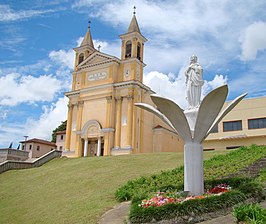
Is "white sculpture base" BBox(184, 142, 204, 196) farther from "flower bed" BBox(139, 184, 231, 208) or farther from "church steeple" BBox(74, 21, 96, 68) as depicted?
"church steeple" BBox(74, 21, 96, 68)

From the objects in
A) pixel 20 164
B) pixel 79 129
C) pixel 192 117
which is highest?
pixel 79 129

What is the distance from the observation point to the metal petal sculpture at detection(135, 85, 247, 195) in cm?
1087

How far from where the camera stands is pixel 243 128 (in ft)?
124

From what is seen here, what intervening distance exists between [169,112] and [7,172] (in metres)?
18.7

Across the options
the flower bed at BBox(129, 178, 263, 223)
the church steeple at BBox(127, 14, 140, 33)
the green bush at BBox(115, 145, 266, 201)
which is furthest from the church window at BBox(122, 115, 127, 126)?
the flower bed at BBox(129, 178, 263, 223)

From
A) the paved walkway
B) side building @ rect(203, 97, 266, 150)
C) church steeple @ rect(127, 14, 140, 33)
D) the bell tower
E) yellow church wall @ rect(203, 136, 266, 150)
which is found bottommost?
the paved walkway

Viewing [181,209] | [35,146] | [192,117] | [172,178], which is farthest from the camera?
[35,146]

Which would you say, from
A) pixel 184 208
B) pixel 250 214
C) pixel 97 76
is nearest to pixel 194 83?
pixel 184 208

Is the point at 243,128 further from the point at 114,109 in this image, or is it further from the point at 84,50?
the point at 84,50

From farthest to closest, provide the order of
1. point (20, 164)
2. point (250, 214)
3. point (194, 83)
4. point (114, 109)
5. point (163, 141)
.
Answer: point (163, 141)
point (114, 109)
point (20, 164)
point (194, 83)
point (250, 214)

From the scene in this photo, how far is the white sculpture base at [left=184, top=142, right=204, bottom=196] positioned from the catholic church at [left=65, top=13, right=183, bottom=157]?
26793mm

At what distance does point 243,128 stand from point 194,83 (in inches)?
1063

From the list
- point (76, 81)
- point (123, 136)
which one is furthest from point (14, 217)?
point (76, 81)

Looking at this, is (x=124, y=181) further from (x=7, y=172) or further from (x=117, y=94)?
(x=117, y=94)
